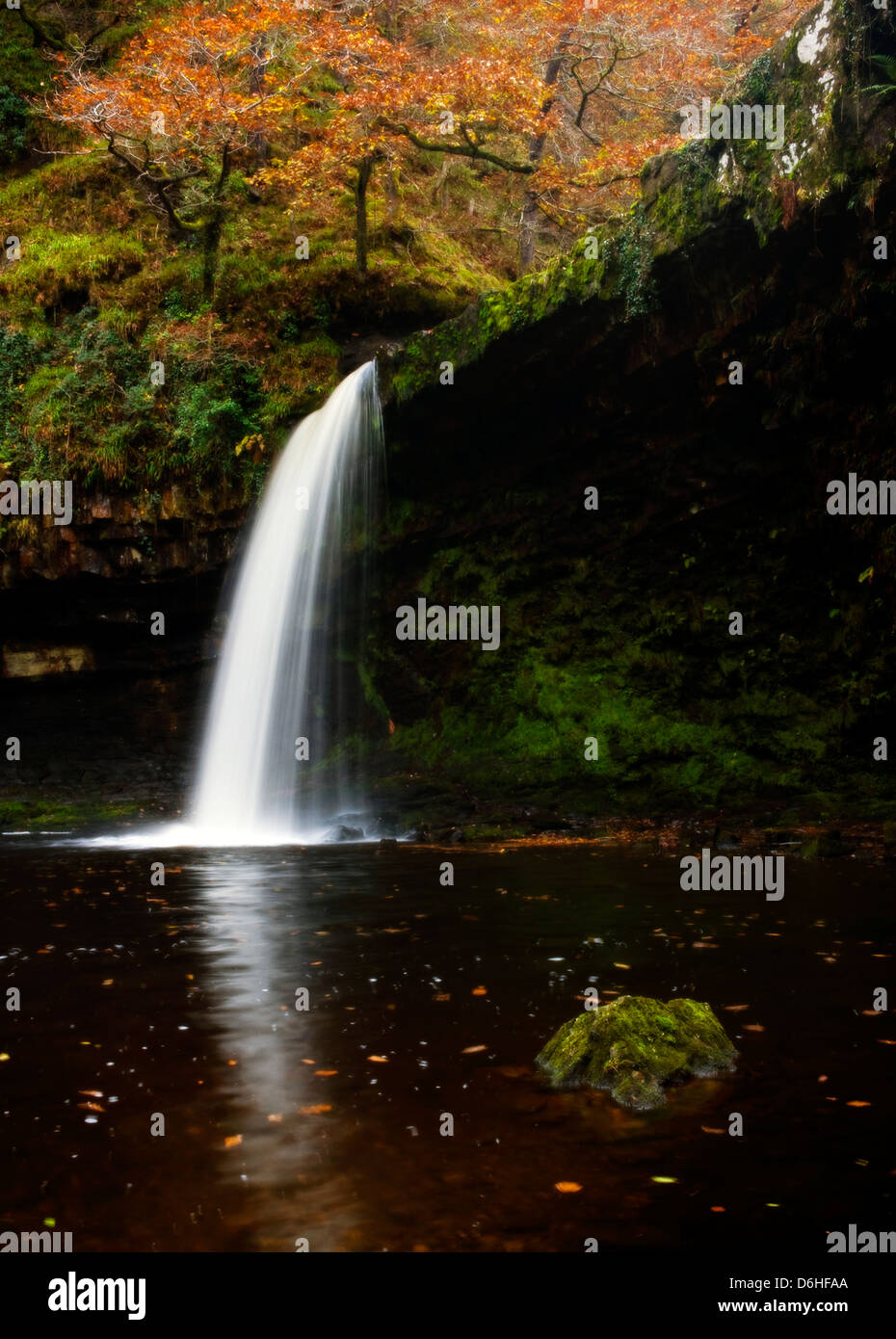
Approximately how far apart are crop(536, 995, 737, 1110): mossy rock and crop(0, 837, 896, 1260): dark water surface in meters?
0.09

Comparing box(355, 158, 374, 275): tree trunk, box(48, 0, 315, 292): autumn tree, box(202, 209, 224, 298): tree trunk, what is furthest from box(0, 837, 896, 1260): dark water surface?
box(48, 0, 315, 292): autumn tree

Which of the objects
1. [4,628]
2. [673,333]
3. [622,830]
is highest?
[673,333]

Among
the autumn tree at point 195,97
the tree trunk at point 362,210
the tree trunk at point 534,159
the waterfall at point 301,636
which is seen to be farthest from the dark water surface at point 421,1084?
the autumn tree at point 195,97

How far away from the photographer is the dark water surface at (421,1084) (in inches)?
116

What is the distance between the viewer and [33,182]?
22.3 m

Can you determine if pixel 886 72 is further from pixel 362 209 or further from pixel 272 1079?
pixel 362 209

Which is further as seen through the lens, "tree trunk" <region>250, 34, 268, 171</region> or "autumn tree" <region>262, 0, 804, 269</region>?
"tree trunk" <region>250, 34, 268, 171</region>

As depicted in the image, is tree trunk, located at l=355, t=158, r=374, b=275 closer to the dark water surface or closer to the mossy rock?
the dark water surface

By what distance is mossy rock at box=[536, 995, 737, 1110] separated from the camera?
390cm

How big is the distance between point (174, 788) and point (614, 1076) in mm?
15011

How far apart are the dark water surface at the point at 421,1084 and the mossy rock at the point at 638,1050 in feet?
0.29
